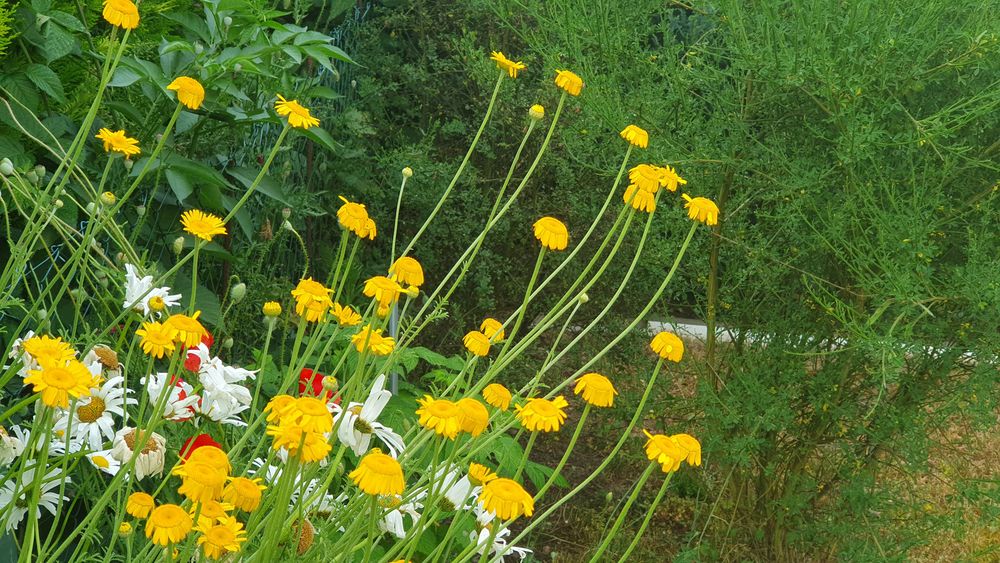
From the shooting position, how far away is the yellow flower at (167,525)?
1.10 m

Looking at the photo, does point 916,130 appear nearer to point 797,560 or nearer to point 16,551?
point 797,560

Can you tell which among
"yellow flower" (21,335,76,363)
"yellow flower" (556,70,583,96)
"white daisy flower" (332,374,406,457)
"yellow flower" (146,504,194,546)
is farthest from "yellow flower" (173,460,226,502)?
"yellow flower" (556,70,583,96)

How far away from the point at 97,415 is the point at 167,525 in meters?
0.55

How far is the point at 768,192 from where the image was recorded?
310cm

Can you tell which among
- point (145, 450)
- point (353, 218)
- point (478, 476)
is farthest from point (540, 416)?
point (145, 450)

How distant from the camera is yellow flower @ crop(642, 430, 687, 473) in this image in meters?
1.28

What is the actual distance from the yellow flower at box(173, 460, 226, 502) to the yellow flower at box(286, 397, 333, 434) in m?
0.09

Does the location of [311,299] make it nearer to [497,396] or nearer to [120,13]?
[497,396]

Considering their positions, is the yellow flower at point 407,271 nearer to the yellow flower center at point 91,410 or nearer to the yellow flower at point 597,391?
the yellow flower at point 597,391

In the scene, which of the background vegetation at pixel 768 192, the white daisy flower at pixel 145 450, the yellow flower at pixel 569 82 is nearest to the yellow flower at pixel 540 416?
the white daisy flower at pixel 145 450

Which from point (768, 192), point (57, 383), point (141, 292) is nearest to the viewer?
point (57, 383)

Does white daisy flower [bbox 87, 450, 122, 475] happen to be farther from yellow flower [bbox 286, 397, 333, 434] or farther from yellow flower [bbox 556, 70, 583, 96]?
yellow flower [bbox 556, 70, 583, 96]

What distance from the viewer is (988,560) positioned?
399 cm

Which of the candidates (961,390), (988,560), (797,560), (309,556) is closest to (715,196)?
(961,390)
